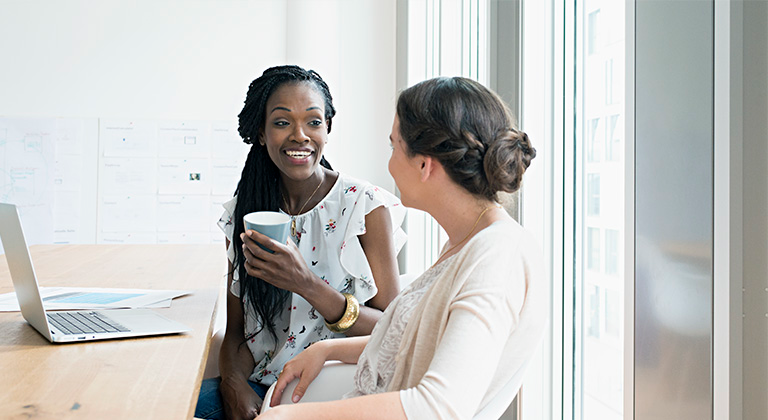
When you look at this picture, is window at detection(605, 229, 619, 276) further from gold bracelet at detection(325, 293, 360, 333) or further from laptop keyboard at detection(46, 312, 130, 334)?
laptop keyboard at detection(46, 312, 130, 334)

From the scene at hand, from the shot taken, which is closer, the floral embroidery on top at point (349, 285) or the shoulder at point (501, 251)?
the shoulder at point (501, 251)

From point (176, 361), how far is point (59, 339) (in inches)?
10.0

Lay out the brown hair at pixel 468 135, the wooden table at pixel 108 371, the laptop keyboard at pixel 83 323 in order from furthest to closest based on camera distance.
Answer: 1. the laptop keyboard at pixel 83 323
2. the brown hair at pixel 468 135
3. the wooden table at pixel 108 371

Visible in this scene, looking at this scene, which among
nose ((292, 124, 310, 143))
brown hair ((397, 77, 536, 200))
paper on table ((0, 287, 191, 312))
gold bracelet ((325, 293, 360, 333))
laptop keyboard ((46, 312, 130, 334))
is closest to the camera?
brown hair ((397, 77, 536, 200))

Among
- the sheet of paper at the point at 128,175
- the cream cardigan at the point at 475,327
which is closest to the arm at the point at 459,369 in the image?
the cream cardigan at the point at 475,327

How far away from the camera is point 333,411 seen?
0.86 meters

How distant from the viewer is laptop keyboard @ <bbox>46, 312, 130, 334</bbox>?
3.80 ft

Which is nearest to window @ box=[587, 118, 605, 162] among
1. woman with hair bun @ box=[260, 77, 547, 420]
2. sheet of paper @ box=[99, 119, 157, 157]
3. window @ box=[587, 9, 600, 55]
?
window @ box=[587, 9, 600, 55]

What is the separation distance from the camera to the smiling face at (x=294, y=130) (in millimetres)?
1639

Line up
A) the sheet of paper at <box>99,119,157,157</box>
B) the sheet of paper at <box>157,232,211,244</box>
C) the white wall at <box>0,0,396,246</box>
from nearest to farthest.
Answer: the white wall at <box>0,0,396,246</box>, the sheet of paper at <box>99,119,157,157</box>, the sheet of paper at <box>157,232,211,244</box>

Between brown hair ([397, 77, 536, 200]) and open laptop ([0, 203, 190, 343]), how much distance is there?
0.61 m

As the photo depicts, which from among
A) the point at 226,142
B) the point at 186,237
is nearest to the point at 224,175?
the point at 226,142

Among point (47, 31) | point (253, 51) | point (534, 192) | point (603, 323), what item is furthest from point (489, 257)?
point (47, 31)

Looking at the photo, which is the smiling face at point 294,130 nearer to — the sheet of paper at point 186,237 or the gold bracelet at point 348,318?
the gold bracelet at point 348,318
